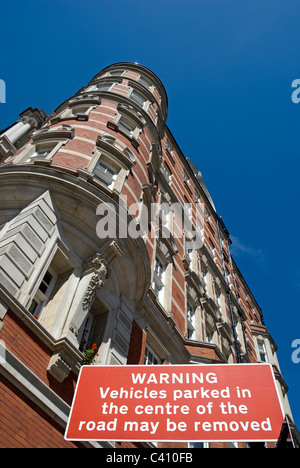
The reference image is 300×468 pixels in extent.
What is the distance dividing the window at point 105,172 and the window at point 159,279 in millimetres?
4870

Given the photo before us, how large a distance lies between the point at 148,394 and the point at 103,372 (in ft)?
1.94

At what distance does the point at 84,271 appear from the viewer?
10.2 metres

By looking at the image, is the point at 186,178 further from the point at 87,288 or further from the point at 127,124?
the point at 87,288

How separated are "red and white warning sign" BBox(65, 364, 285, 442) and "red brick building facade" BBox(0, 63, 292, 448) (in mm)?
3453

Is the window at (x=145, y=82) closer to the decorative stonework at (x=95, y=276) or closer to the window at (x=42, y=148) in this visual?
the window at (x=42, y=148)

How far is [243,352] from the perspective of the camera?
25312 millimetres

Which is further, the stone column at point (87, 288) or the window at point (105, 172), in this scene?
the window at point (105, 172)

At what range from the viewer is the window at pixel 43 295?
29.7ft

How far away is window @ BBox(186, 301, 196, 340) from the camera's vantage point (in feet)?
58.5

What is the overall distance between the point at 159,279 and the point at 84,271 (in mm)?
7024

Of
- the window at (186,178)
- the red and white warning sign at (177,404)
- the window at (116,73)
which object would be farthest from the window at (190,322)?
the window at (116,73)

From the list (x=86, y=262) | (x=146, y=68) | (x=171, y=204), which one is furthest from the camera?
(x=146, y=68)
